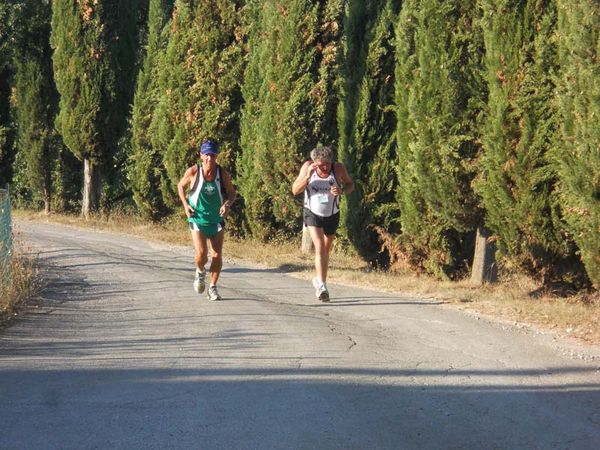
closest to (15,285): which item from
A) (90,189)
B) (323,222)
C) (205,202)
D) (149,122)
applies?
(205,202)

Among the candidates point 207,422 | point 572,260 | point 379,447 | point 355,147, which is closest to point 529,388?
point 379,447

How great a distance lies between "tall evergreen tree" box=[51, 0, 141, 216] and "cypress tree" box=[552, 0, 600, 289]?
1546 centimetres

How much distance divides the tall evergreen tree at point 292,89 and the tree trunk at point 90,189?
8.42 metres

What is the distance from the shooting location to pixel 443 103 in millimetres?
12484

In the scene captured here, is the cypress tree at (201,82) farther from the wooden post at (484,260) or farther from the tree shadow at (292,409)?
the tree shadow at (292,409)

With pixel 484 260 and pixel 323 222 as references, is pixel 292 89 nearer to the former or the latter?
pixel 484 260

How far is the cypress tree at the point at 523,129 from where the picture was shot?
36.9 feet

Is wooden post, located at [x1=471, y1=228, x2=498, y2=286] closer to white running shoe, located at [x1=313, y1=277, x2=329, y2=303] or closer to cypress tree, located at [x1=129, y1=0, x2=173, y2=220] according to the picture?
white running shoe, located at [x1=313, y1=277, x2=329, y2=303]

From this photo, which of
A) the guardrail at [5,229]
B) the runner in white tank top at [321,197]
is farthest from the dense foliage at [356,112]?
the guardrail at [5,229]

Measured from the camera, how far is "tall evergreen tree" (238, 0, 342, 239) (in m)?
16.5

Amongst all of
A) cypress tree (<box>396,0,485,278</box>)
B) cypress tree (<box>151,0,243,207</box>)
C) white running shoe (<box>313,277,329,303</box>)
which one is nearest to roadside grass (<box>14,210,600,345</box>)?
cypress tree (<box>396,0,485,278</box>)

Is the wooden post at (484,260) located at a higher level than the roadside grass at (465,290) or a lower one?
higher

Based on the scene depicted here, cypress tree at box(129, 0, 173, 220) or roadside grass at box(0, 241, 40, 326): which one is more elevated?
cypress tree at box(129, 0, 173, 220)

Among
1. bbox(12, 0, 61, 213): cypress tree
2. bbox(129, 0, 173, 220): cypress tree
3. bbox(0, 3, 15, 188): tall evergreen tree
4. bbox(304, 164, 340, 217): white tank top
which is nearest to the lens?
bbox(304, 164, 340, 217): white tank top
